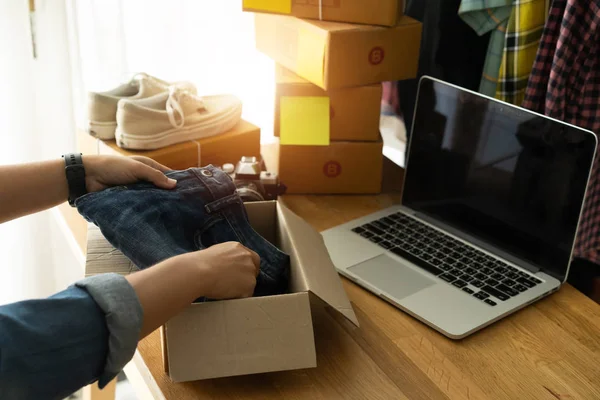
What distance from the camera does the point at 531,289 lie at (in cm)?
101

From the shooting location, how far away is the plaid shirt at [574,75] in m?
1.08

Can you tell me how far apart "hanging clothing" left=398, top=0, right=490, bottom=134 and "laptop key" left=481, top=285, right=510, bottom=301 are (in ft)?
1.70

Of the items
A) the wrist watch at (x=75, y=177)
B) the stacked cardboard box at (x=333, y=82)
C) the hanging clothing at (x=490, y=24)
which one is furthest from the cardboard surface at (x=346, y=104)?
the wrist watch at (x=75, y=177)

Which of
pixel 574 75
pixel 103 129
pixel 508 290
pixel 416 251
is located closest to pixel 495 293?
pixel 508 290

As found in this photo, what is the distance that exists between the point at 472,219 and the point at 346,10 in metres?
Answer: 0.43

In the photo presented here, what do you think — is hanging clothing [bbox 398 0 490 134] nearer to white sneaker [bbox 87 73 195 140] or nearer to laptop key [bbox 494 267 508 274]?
laptop key [bbox 494 267 508 274]

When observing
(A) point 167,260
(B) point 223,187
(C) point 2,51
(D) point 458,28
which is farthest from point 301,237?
(C) point 2,51

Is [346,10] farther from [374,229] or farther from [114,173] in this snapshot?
[114,173]

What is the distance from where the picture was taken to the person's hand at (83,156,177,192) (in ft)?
3.05

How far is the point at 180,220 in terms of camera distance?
2.95ft

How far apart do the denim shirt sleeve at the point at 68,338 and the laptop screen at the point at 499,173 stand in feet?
2.11

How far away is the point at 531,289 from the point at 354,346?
31 centimetres

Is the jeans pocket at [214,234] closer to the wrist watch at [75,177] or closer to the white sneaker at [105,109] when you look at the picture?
the wrist watch at [75,177]

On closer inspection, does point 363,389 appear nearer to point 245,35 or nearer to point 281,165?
point 281,165
